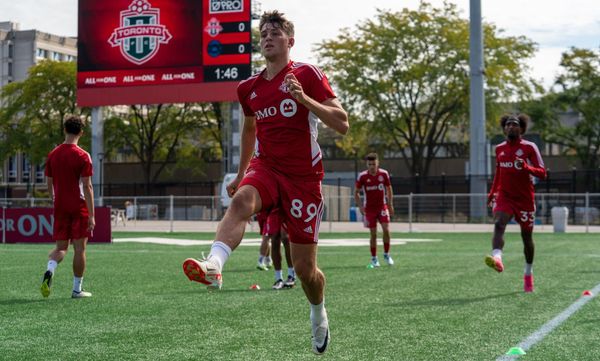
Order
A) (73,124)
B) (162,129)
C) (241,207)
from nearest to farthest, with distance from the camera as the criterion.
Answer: (241,207) < (73,124) < (162,129)

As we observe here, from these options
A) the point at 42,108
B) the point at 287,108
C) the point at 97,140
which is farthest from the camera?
the point at 42,108

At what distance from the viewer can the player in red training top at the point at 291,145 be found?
18.2ft

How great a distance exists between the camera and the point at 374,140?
57.2 m

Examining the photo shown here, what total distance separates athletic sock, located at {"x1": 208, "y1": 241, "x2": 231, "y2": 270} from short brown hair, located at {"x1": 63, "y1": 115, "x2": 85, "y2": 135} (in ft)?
16.1

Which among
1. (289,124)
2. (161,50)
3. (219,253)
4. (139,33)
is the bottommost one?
(219,253)

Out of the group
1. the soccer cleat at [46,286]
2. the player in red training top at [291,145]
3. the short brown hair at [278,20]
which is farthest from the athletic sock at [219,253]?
the soccer cleat at [46,286]

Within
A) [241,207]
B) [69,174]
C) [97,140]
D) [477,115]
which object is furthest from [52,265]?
[97,140]

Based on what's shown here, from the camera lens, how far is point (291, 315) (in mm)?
8312

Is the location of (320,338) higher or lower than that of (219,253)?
lower

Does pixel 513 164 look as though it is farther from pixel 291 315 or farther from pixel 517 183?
pixel 291 315

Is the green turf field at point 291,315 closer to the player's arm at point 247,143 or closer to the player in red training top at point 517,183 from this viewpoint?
the player in red training top at point 517,183

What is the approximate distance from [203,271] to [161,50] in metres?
31.3

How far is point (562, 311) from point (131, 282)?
6046mm

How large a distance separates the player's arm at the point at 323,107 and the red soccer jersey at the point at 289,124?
121 mm
